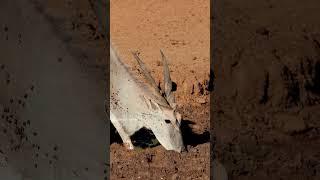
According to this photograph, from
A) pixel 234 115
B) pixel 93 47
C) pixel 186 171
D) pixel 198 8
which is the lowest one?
pixel 186 171

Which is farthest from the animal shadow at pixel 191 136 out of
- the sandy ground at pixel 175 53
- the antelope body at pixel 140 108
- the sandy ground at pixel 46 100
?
the sandy ground at pixel 46 100

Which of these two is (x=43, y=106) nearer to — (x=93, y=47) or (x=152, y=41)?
(x=93, y=47)

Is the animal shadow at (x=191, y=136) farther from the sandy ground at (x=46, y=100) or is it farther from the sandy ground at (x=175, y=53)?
A: the sandy ground at (x=46, y=100)

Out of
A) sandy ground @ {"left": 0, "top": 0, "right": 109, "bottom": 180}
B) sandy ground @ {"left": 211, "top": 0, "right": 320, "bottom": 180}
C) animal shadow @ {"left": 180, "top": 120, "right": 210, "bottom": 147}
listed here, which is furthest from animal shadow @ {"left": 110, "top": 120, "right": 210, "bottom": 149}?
sandy ground @ {"left": 0, "top": 0, "right": 109, "bottom": 180}

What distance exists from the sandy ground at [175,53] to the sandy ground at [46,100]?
4.95ft

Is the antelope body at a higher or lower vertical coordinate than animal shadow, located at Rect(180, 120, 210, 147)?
higher

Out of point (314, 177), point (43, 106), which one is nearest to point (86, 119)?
point (43, 106)

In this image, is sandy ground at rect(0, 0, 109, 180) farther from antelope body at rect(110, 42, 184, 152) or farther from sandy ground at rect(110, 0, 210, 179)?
antelope body at rect(110, 42, 184, 152)

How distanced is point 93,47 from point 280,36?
1758 mm

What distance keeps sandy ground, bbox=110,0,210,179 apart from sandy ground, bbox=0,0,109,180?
59.4 inches

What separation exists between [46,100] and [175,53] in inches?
103

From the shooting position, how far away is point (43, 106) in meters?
1.30

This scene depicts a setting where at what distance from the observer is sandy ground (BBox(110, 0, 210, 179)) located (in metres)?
2.93

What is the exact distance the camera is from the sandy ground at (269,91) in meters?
A: 2.66
